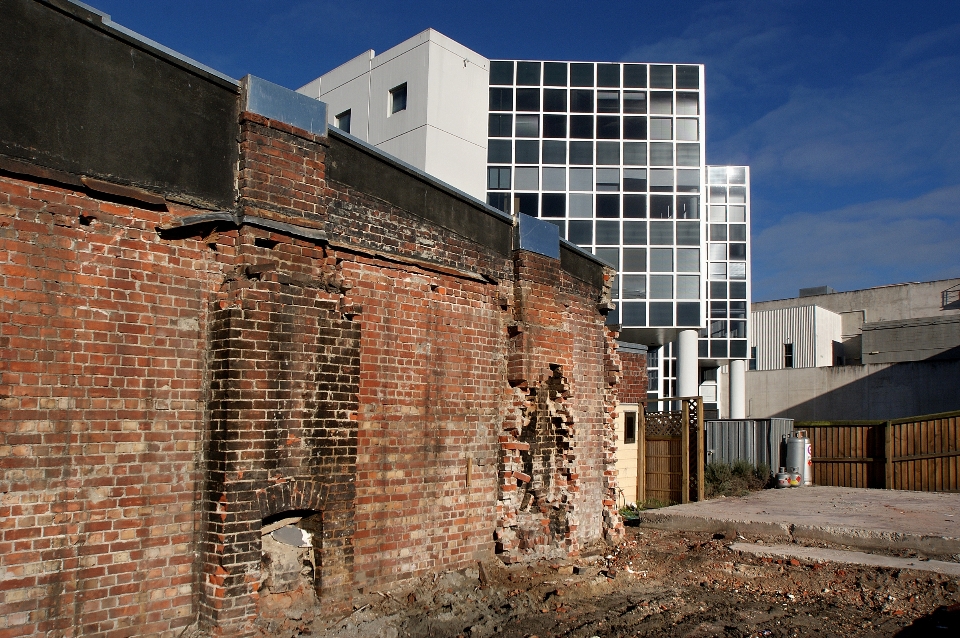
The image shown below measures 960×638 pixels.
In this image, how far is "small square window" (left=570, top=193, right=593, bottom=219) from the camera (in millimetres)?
33969

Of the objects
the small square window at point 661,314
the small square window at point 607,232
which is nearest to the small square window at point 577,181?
the small square window at point 607,232

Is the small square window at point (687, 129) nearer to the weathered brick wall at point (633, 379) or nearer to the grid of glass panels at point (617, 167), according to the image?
the grid of glass panels at point (617, 167)

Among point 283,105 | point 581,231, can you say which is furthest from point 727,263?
point 283,105

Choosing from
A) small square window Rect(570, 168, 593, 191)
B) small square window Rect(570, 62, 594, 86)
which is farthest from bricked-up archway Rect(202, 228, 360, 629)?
small square window Rect(570, 62, 594, 86)

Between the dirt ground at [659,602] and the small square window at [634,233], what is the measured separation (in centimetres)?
2428

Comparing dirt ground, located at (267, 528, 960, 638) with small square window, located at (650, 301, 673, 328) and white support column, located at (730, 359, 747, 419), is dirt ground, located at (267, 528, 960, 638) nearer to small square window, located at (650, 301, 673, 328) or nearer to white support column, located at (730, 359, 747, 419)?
small square window, located at (650, 301, 673, 328)

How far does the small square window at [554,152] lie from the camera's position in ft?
111

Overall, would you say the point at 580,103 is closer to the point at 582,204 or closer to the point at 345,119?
the point at 582,204

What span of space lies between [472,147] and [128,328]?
2174 centimetres

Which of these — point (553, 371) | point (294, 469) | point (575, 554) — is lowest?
point (575, 554)

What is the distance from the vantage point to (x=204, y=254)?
608cm

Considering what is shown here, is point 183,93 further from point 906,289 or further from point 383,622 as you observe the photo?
point 906,289

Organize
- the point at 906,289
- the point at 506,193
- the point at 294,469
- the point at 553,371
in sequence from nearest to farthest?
the point at 294,469, the point at 553,371, the point at 506,193, the point at 906,289

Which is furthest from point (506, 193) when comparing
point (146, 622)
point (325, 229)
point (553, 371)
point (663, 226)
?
point (146, 622)
